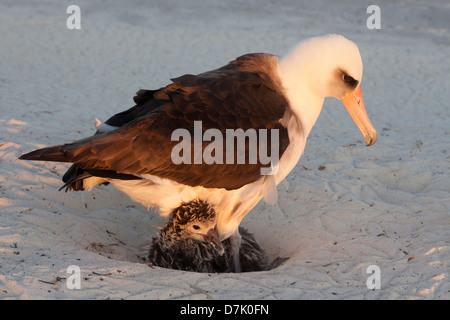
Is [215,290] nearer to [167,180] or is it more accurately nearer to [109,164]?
[167,180]

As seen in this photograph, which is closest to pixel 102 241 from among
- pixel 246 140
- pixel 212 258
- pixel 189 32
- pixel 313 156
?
pixel 212 258

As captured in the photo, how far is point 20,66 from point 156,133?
7.29m

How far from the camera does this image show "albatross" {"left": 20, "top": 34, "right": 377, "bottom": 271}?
443cm

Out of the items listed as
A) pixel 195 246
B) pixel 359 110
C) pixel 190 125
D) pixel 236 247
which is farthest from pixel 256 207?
pixel 190 125

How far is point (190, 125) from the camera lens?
4.47m

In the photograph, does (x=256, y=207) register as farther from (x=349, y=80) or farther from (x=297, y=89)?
(x=349, y=80)

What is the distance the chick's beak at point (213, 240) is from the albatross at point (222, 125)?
0.52ft

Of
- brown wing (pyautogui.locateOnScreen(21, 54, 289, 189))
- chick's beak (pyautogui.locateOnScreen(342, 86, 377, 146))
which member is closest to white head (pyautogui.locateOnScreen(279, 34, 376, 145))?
chick's beak (pyautogui.locateOnScreen(342, 86, 377, 146))

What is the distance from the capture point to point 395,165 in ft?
23.8

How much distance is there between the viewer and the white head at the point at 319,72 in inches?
188

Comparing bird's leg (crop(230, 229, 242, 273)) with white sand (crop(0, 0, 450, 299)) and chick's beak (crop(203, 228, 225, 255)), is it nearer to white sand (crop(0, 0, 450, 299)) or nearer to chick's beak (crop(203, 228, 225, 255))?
chick's beak (crop(203, 228, 225, 255))

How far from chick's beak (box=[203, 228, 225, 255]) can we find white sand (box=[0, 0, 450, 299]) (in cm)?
41

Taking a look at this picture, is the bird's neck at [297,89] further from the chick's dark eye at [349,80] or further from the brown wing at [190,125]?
the chick's dark eye at [349,80]

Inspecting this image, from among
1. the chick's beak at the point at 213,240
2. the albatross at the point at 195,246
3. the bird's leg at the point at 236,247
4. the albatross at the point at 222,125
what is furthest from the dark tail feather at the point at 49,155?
the bird's leg at the point at 236,247
